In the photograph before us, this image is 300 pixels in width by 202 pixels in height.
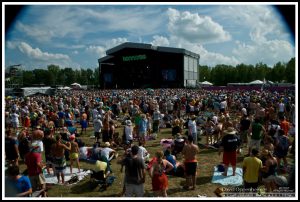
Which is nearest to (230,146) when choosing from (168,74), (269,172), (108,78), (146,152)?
(269,172)

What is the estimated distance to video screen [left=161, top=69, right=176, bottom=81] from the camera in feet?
177

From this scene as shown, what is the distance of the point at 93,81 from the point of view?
4825 inches

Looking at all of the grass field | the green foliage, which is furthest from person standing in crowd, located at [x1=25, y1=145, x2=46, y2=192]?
the green foliage

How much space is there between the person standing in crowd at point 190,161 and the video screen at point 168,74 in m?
45.9

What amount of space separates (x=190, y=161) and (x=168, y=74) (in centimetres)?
4630

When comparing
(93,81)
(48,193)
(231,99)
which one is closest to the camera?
(48,193)

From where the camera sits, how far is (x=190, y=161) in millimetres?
8297

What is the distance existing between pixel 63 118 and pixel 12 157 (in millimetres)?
7134

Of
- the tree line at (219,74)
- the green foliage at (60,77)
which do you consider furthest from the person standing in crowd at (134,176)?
the green foliage at (60,77)

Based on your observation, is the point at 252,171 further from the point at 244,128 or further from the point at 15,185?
the point at 15,185

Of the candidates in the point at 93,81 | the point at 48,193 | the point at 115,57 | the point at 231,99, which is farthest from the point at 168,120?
the point at 93,81

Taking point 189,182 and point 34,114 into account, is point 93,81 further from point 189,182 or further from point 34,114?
point 189,182

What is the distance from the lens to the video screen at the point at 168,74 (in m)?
53.8

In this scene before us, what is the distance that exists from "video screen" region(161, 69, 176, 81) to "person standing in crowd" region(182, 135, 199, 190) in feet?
151
